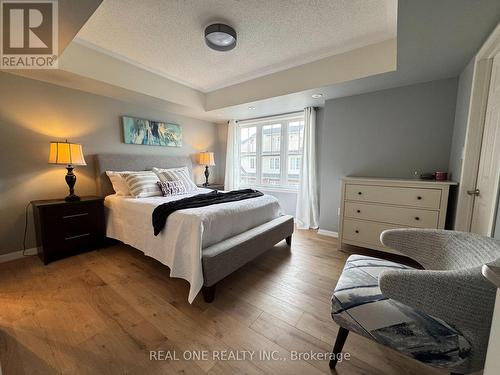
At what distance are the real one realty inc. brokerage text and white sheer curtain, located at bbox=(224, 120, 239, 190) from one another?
3614mm

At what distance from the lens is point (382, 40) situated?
2.13 m

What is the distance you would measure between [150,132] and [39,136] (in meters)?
1.36

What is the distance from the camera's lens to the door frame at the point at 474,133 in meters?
1.64

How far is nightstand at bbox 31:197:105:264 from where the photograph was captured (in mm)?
2197

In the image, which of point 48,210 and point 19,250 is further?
point 19,250

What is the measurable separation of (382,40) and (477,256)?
2.24m

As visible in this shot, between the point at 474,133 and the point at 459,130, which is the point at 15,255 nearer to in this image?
the point at 474,133

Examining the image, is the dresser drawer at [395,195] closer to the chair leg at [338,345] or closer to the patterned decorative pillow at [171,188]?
the chair leg at [338,345]

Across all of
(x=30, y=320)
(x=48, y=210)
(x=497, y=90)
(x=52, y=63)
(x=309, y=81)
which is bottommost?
(x=30, y=320)

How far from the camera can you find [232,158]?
182 inches

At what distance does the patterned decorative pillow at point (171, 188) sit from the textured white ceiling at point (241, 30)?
1.61 m

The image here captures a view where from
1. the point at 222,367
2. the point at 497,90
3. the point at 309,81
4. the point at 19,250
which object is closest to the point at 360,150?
the point at 309,81

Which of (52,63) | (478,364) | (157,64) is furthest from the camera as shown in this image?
(157,64)

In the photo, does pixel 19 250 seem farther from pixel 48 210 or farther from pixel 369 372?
pixel 369 372
